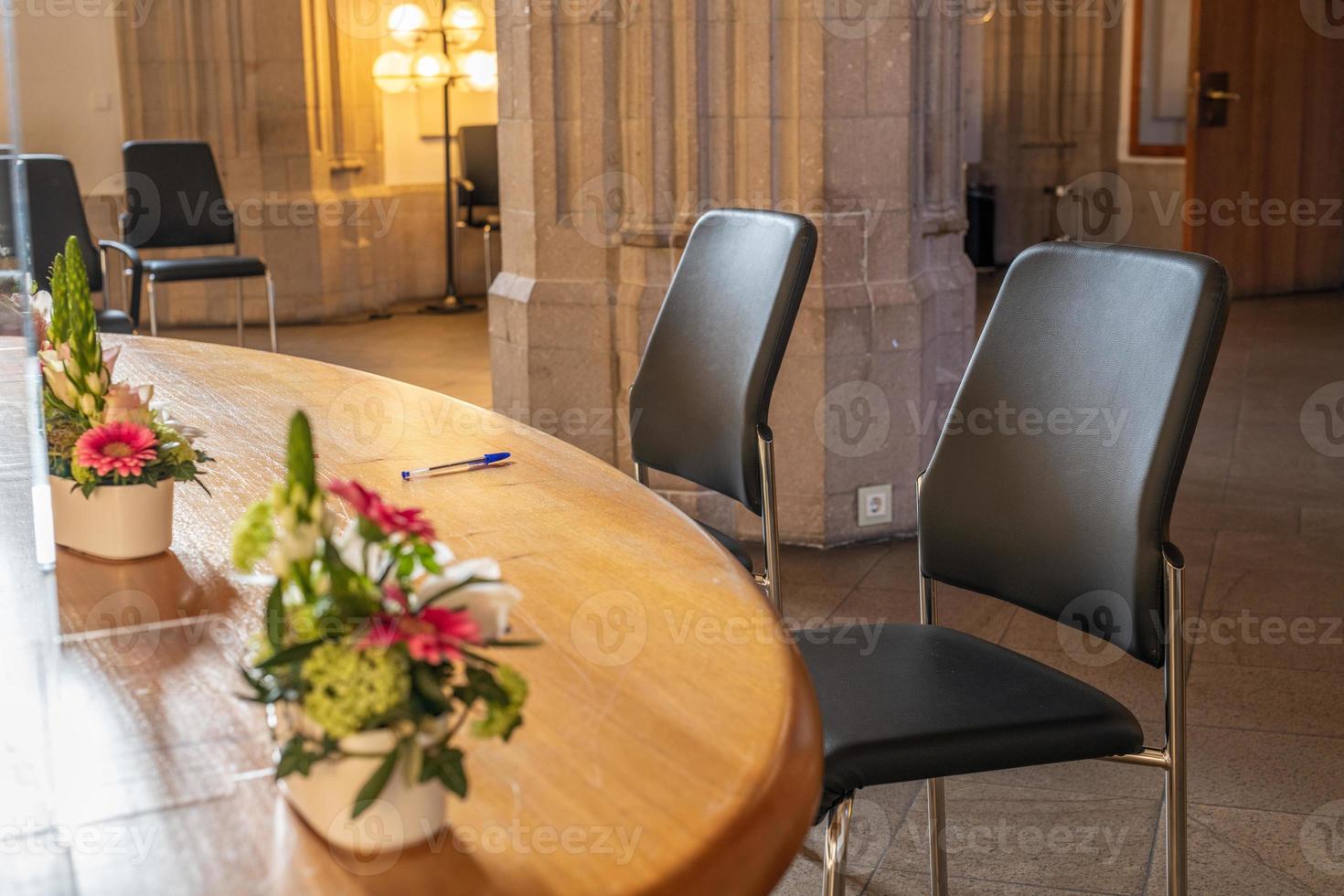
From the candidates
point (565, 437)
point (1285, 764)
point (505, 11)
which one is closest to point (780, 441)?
point (565, 437)

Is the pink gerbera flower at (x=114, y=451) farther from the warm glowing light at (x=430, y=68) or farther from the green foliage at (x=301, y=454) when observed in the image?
the warm glowing light at (x=430, y=68)

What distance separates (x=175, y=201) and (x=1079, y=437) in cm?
549

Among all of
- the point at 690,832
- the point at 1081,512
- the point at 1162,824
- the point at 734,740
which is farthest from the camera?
the point at 1162,824

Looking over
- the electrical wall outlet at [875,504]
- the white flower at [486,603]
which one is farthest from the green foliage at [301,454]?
the electrical wall outlet at [875,504]

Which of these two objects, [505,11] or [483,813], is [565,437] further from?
[483,813]

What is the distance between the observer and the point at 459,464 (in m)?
1.75

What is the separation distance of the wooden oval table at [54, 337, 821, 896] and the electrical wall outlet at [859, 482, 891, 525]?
7.92 feet

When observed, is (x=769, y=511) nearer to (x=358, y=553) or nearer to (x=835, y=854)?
(x=835, y=854)

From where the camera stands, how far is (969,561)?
6.21 feet

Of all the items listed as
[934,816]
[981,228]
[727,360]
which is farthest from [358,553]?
[981,228]

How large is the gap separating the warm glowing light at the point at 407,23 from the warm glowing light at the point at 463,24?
14cm

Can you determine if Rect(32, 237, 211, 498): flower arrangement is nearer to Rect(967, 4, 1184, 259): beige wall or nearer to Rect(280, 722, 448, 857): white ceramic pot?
Rect(280, 722, 448, 857): white ceramic pot

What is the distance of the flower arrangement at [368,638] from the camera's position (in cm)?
86

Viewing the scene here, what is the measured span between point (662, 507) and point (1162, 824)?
1303mm
